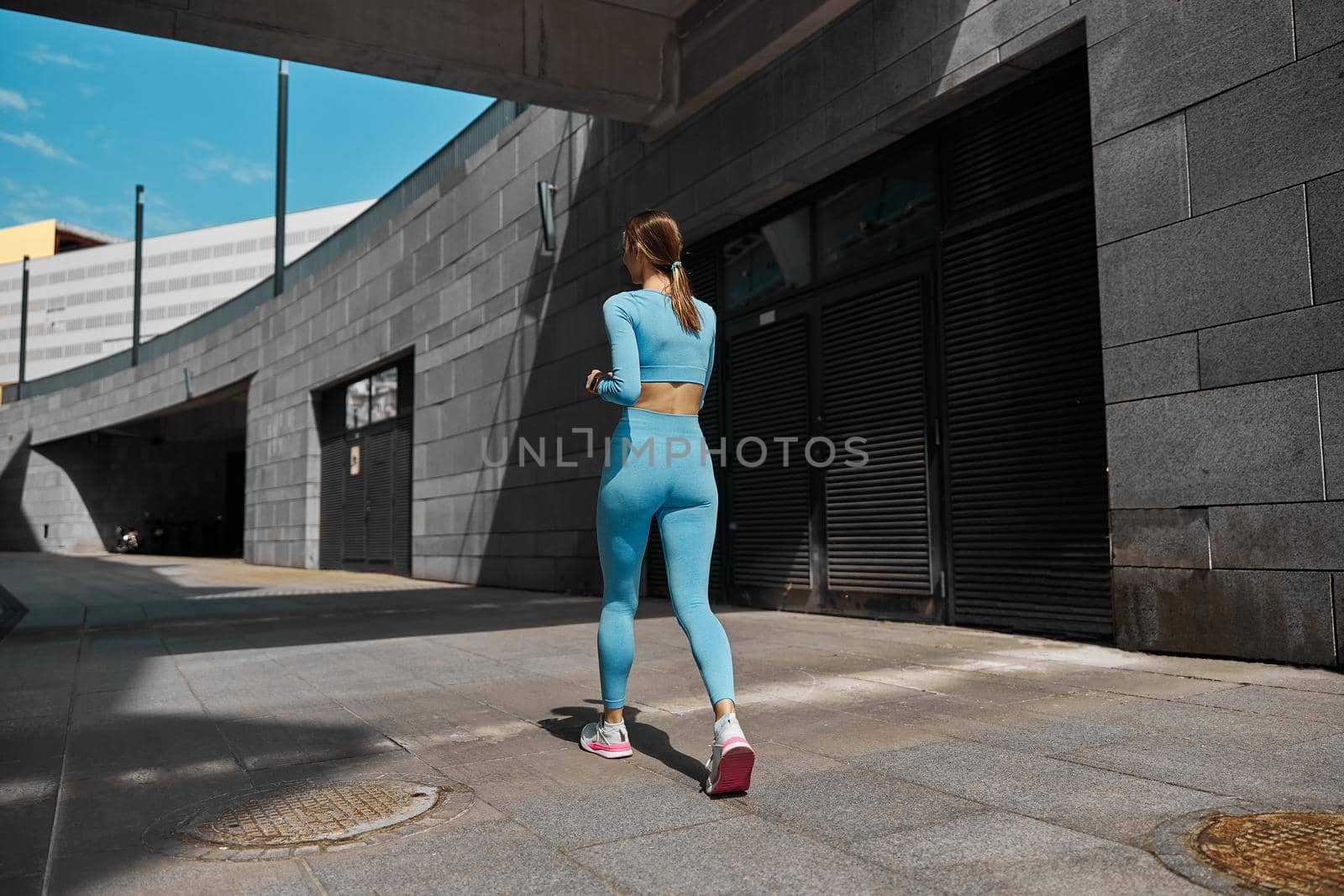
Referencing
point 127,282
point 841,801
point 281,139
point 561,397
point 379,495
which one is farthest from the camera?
point 127,282

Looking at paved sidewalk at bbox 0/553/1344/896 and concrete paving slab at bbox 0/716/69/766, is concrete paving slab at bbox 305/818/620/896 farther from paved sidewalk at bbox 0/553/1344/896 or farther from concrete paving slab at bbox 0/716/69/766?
concrete paving slab at bbox 0/716/69/766

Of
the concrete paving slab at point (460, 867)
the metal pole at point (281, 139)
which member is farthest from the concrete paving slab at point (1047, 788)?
the metal pole at point (281, 139)

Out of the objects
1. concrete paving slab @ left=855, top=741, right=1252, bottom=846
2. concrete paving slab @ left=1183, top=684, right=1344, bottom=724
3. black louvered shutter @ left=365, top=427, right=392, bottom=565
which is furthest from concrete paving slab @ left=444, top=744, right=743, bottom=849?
black louvered shutter @ left=365, top=427, right=392, bottom=565

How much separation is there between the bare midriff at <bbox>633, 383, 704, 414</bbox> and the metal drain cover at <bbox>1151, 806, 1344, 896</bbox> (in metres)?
1.94

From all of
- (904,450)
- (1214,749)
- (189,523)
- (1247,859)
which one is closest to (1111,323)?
(904,450)

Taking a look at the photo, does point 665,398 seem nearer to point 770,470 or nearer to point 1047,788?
point 1047,788

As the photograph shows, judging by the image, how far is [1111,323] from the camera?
6.05 metres

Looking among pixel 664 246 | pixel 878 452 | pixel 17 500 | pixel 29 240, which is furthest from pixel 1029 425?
pixel 29 240

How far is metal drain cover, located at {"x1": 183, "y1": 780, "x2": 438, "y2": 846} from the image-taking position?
111 inches

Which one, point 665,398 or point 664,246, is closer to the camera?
point 665,398

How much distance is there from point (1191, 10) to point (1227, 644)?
11.5 ft

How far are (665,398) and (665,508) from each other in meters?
0.39

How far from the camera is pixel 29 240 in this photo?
7438cm

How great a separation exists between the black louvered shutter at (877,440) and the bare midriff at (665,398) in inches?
188
